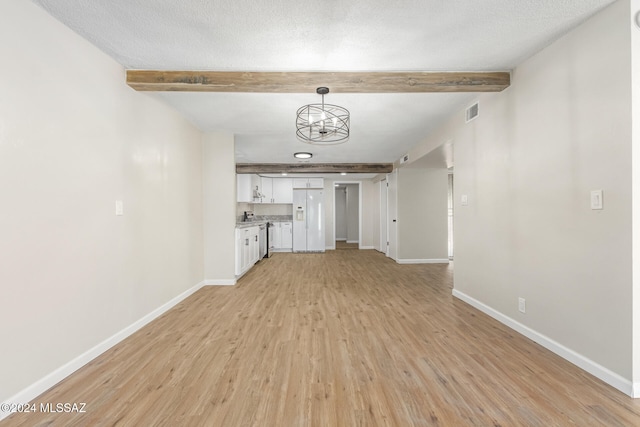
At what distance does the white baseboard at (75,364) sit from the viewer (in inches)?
63.5

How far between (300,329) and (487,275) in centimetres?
218

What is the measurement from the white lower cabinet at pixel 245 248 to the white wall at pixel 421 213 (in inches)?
130

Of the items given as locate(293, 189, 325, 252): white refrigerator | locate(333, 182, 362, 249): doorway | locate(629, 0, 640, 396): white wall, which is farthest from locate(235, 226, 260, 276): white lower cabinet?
locate(333, 182, 362, 249): doorway

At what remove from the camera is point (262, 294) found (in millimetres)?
3939

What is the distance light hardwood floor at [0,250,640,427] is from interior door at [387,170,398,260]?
137 inches

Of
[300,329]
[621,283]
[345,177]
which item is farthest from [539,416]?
[345,177]

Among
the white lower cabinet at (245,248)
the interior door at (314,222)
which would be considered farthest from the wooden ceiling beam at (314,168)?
the white lower cabinet at (245,248)

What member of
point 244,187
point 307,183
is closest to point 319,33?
point 244,187

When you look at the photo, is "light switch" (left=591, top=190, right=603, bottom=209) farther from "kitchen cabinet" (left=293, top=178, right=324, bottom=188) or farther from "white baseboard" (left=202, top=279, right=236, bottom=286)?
"kitchen cabinet" (left=293, top=178, right=324, bottom=188)

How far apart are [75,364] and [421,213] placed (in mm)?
6134

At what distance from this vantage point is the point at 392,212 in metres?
7.07

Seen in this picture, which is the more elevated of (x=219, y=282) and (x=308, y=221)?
(x=308, y=221)

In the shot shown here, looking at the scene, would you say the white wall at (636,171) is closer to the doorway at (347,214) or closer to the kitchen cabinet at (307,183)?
the kitchen cabinet at (307,183)

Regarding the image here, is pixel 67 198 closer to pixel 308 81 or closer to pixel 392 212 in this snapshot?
pixel 308 81
